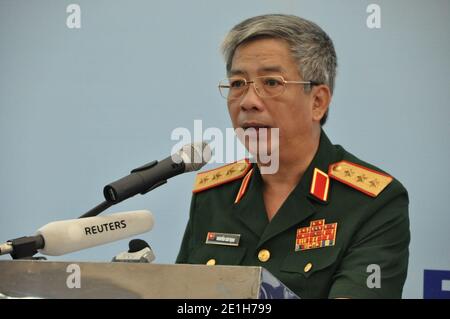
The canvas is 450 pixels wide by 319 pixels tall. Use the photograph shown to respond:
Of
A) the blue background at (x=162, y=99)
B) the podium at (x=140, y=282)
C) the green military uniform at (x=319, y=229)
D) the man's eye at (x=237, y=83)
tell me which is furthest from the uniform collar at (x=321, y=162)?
the podium at (x=140, y=282)

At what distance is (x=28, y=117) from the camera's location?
9.64ft

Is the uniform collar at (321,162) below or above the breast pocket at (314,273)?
above

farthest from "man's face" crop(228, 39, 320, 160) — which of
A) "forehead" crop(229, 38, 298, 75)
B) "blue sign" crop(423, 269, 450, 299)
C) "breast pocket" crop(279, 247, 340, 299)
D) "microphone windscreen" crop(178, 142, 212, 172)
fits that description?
"blue sign" crop(423, 269, 450, 299)

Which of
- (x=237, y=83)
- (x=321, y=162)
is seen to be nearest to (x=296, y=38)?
(x=237, y=83)

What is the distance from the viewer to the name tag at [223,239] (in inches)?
88.6

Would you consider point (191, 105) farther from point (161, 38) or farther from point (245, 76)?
point (245, 76)

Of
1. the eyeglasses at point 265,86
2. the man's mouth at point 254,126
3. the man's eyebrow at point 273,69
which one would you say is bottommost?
A: the man's mouth at point 254,126

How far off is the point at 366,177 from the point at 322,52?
1.28 ft

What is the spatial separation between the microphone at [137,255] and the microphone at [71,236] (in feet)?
0.12

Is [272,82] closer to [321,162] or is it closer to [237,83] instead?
[237,83]

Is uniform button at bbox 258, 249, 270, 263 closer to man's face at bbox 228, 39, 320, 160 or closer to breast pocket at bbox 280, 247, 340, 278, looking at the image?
breast pocket at bbox 280, 247, 340, 278

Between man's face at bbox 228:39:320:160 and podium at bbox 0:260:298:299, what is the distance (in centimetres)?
90

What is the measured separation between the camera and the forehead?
2.23 m

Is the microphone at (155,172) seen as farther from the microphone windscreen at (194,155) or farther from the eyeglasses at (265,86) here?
the eyeglasses at (265,86)
